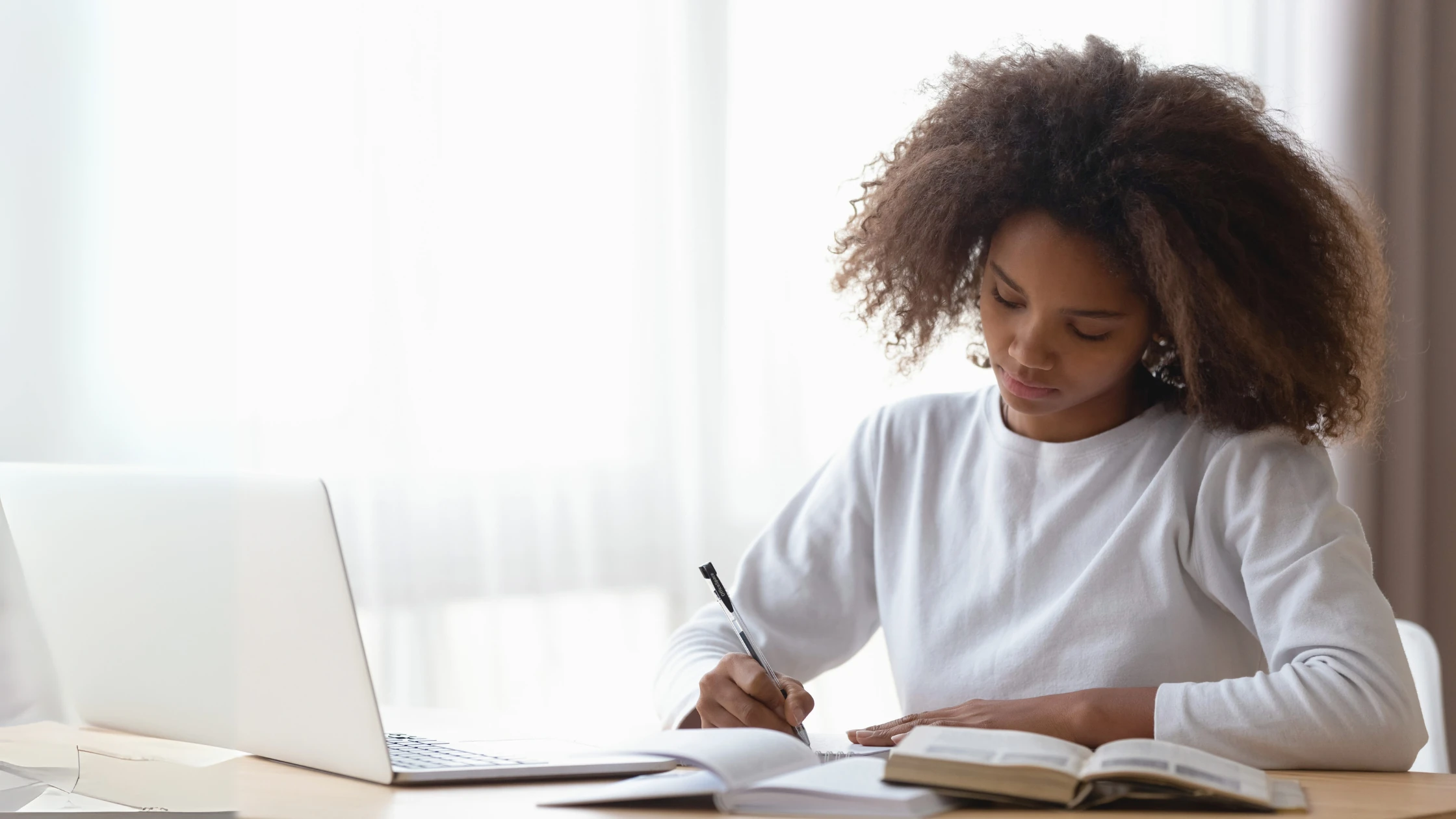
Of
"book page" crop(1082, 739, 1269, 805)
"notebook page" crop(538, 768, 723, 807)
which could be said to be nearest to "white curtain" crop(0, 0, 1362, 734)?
"notebook page" crop(538, 768, 723, 807)

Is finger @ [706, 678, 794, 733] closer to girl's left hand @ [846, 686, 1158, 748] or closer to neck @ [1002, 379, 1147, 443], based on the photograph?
girl's left hand @ [846, 686, 1158, 748]

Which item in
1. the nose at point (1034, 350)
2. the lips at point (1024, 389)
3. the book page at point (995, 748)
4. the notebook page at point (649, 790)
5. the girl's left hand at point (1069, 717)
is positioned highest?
the nose at point (1034, 350)

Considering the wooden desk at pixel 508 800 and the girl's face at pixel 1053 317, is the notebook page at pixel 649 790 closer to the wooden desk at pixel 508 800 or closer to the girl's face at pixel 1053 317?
the wooden desk at pixel 508 800

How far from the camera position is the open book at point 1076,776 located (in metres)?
0.84

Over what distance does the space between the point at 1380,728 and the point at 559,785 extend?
644 millimetres

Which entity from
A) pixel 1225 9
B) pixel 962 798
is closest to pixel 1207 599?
pixel 962 798

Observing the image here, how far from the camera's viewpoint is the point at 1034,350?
3.95ft

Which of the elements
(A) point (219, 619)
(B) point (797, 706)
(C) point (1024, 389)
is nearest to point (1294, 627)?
(C) point (1024, 389)

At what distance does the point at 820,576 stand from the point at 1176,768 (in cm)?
66

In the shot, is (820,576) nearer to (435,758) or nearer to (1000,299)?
(1000,299)

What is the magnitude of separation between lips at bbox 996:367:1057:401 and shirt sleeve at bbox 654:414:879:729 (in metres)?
0.25

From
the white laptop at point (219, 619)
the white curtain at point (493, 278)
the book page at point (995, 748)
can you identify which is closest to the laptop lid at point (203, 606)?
the white laptop at point (219, 619)

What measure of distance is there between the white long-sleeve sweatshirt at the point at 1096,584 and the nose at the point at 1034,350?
0.17m

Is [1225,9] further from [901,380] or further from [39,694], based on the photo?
[39,694]
